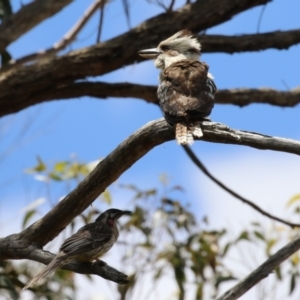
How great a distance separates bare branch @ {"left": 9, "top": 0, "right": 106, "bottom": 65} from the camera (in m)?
7.47

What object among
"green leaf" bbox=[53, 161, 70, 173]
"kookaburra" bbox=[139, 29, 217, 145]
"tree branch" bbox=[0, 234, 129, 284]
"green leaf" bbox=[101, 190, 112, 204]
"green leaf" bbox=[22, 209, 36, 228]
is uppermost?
"green leaf" bbox=[53, 161, 70, 173]

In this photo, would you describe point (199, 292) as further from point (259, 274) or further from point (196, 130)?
point (196, 130)

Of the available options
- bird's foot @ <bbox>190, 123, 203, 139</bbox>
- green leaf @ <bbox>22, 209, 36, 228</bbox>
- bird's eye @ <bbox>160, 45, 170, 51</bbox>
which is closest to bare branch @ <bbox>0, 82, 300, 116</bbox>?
green leaf @ <bbox>22, 209, 36, 228</bbox>

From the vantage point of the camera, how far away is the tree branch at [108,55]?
7.04 meters

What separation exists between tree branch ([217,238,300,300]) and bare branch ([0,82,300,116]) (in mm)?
2607

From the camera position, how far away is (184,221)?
25.8ft

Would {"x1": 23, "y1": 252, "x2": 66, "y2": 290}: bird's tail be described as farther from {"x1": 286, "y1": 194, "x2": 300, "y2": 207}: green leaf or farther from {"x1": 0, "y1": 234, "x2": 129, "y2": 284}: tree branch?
{"x1": 286, "y1": 194, "x2": 300, "y2": 207}: green leaf

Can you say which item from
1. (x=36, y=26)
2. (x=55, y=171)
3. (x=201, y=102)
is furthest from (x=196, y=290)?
(x=201, y=102)

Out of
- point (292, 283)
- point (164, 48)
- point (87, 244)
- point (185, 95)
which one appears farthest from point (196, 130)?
point (292, 283)

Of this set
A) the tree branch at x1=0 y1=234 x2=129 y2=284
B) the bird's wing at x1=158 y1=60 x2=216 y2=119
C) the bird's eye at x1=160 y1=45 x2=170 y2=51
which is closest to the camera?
the tree branch at x1=0 y1=234 x2=129 y2=284

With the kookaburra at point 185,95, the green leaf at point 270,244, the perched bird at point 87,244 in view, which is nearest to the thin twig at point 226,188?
the green leaf at point 270,244

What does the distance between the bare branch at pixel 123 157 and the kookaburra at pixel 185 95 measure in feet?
0.26

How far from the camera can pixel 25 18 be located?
274 inches

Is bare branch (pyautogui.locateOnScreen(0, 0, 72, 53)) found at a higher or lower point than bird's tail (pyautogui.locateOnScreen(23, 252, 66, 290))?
higher
